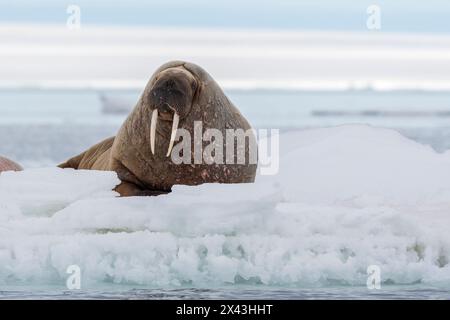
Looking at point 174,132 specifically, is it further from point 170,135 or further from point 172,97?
point 172,97

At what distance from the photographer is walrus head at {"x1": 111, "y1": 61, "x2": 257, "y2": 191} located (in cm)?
767

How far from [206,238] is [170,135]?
1.58 metres

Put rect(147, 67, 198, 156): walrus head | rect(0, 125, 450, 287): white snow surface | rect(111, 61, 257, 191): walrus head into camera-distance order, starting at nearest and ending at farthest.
→ rect(0, 125, 450, 287): white snow surface < rect(147, 67, 198, 156): walrus head < rect(111, 61, 257, 191): walrus head

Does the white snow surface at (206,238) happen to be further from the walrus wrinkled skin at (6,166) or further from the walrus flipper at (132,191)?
the walrus wrinkled skin at (6,166)

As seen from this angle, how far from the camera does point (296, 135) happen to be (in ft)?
38.1

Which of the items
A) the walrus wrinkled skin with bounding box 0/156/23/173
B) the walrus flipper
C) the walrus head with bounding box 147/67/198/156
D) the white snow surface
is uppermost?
the walrus head with bounding box 147/67/198/156

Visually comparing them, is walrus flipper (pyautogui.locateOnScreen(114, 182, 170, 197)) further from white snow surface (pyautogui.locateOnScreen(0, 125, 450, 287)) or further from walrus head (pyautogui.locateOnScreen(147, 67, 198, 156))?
walrus head (pyautogui.locateOnScreen(147, 67, 198, 156))

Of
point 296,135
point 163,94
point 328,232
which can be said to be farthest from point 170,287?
point 296,135

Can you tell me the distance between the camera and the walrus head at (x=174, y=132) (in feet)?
25.2

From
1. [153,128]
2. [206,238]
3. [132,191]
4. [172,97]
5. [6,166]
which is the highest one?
[172,97]

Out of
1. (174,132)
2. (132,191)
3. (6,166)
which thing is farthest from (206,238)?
(6,166)

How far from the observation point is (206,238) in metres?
6.43

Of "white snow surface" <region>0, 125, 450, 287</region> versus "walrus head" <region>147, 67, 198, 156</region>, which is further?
"walrus head" <region>147, 67, 198, 156</region>

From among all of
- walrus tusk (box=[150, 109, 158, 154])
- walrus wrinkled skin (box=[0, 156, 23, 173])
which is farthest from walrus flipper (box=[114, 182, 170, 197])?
walrus wrinkled skin (box=[0, 156, 23, 173])
